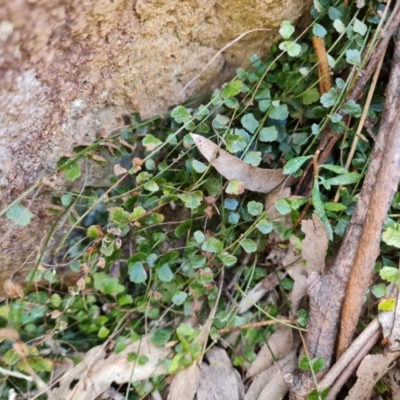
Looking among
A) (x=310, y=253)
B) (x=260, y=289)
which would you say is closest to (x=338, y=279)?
(x=310, y=253)

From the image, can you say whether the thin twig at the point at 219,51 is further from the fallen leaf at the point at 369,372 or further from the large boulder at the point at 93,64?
the fallen leaf at the point at 369,372

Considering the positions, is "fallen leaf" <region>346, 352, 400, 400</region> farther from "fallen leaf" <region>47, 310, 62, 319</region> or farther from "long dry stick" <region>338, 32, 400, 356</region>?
"fallen leaf" <region>47, 310, 62, 319</region>

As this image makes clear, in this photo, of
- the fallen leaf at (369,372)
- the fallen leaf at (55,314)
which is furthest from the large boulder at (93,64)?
the fallen leaf at (369,372)

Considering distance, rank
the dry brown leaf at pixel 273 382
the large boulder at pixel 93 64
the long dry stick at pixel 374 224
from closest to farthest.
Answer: the large boulder at pixel 93 64 → the long dry stick at pixel 374 224 → the dry brown leaf at pixel 273 382

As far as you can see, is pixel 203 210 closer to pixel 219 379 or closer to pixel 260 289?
pixel 260 289

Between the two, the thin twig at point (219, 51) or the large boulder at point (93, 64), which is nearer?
the large boulder at point (93, 64)

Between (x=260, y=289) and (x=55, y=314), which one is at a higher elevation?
(x=55, y=314)

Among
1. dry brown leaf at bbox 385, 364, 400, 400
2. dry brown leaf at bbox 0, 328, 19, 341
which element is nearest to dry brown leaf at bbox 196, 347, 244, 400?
dry brown leaf at bbox 385, 364, 400, 400
